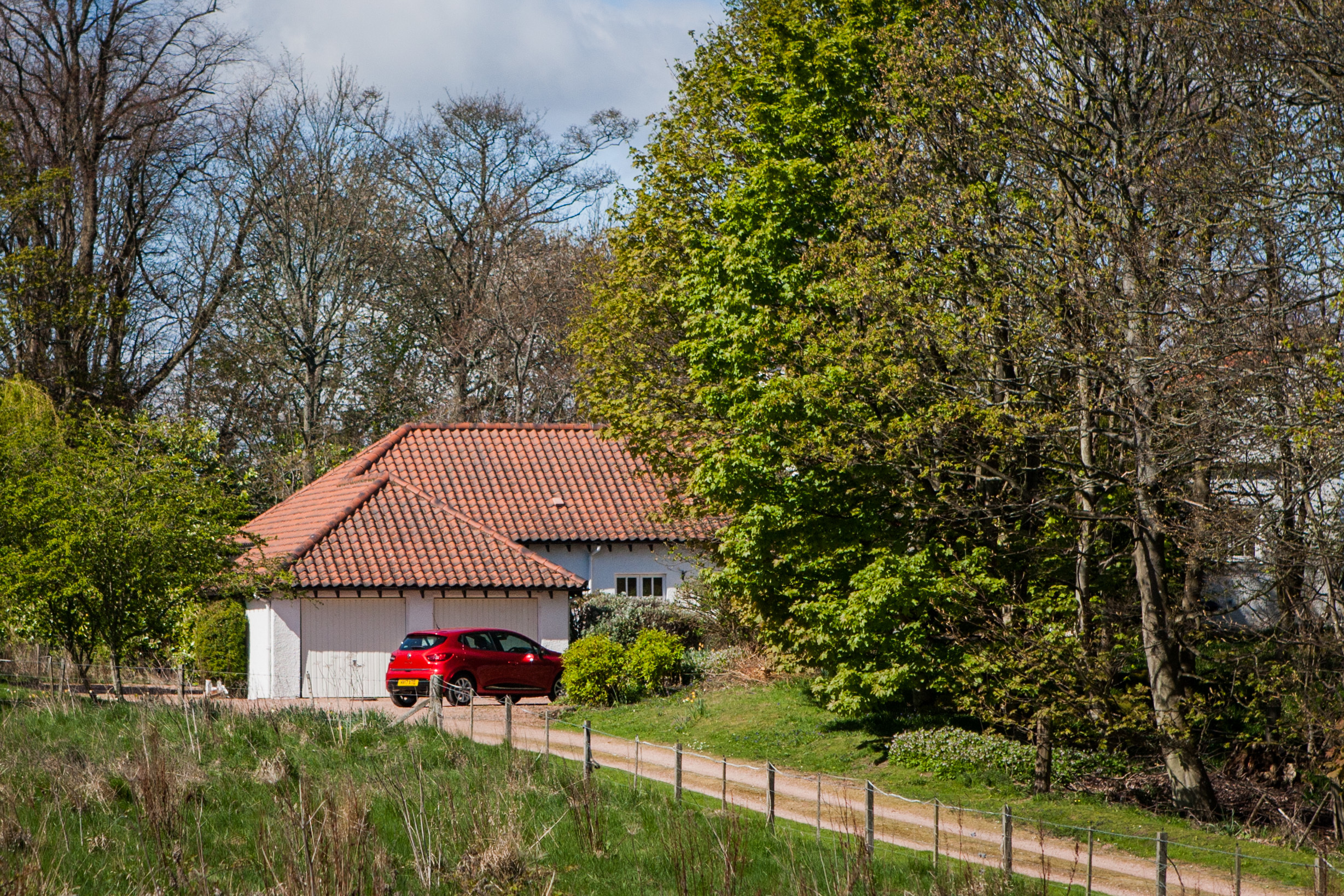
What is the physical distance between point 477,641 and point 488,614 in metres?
2.59

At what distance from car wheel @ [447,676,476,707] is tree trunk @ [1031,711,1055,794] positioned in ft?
39.2

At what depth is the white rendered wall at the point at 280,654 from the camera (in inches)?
1088

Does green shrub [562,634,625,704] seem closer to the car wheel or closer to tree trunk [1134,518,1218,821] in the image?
the car wheel

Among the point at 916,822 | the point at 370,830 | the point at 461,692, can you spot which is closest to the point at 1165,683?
the point at 916,822

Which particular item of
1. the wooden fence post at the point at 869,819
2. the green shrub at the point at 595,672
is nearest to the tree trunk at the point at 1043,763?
the wooden fence post at the point at 869,819

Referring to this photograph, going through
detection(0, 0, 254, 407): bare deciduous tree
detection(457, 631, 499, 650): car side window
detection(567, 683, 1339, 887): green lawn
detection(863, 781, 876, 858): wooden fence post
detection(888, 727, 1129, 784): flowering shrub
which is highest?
detection(0, 0, 254, 407): bare deciduous tree

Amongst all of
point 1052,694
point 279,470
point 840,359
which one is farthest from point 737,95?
point 279,470

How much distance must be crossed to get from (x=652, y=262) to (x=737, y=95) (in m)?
3.86

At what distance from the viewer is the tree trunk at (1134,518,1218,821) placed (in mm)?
16234

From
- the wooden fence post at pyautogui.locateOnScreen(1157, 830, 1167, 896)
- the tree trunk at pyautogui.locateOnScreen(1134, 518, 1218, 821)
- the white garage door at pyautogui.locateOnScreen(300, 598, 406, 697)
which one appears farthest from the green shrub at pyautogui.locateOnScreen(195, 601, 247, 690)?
the wooden fence post at pyautogui.locateOnScreen(1157, 830, 1167, 896)

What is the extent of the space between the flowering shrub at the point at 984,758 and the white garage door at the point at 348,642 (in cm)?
1342

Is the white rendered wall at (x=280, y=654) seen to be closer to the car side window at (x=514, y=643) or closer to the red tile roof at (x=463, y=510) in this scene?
the red tile roof at (x=463, y=510)

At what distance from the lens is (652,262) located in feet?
83.7

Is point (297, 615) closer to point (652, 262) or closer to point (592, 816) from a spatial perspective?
point (652, 262)
